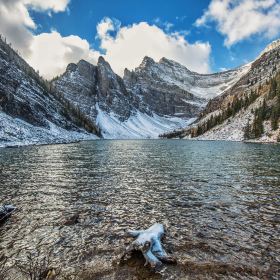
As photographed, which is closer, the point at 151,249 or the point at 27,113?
the point at 151,249

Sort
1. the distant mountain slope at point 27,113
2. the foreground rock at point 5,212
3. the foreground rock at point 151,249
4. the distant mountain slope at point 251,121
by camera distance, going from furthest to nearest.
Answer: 1. the distant mountain slope at point 251,121
2. the distant mountain slope at point 27,113
3. the foreground rock at point 5,212
4. the foreground rock at point 151,249

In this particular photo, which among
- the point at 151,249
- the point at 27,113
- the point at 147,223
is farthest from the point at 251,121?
the point at 151,249

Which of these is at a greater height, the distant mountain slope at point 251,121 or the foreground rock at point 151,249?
the distant mountain slope at point 251,121

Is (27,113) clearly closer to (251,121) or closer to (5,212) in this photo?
(251,121)

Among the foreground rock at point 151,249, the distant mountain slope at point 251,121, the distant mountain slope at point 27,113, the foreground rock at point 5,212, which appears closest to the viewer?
the foreground rock at point 151,249

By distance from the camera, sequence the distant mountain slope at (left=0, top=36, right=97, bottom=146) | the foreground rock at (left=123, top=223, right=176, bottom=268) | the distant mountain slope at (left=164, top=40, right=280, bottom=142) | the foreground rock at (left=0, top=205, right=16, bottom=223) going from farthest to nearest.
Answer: the distant mountain slope at (left=164, top=40, right=280, bottom=142)
the distant mountain slope at (left=0, top=36, right=97, bottom=146)
the foreground rock at (left=0, top=205, right=16, bottom=223)
the foreground rock at (left=123, top=223, right=176, bottom=268)

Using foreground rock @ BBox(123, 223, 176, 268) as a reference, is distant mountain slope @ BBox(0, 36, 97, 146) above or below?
above

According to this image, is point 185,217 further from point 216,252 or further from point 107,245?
point 107,245

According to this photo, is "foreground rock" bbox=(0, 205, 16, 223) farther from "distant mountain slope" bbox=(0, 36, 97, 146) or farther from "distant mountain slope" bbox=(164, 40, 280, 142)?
"distant mountain slope" bbox=(164, 40, 280, 142)

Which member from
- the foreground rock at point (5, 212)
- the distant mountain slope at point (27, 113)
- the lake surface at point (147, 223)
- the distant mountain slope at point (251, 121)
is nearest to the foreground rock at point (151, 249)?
the lake surface at point (147, 223)

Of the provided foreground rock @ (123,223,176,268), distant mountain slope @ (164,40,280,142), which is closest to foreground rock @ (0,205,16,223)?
foreground rock @ (123,223,176,268)

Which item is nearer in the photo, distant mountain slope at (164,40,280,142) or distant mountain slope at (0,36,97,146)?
distant mountain slope at (0,36,97,146)

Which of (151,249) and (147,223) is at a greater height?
(151,249)

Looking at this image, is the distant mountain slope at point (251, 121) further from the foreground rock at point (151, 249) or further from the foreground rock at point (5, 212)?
the foreground rock at point (5, 212)
